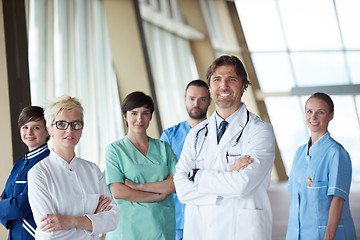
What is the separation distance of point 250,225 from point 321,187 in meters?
0.86

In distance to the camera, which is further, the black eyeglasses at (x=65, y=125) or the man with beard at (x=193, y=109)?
the man with beard at (x=193, y=109)

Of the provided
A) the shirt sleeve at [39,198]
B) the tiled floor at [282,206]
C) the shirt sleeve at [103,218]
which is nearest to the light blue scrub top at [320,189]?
the shirt sleeve at [103,218]

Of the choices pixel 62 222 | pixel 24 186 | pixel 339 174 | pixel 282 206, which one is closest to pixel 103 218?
pixel 62 222

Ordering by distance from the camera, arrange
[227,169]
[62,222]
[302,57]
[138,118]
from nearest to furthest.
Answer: [62,222]
[227,169]
[138,118]
[302,57]

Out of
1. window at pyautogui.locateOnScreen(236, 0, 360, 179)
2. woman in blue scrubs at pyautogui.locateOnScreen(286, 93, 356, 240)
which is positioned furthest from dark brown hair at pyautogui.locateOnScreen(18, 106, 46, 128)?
window at pyautogui.locateOnScreen(236, 0, 360, 179)

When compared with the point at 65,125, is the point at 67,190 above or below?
below

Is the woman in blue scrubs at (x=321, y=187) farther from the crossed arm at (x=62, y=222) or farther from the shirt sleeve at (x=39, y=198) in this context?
the shirt sleeve at (x=39, y=198)

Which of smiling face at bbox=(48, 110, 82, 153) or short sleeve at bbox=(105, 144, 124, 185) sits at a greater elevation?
smiling face at bbox=(48, 110, 82, 153)

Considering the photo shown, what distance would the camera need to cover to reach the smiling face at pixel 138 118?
241 centimetres

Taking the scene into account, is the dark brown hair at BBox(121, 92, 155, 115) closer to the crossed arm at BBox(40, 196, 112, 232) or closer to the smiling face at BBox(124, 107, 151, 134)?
the smiling face at BBox(124, 107, 151, 134)

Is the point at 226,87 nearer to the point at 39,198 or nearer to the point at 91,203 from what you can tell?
the point at 91,203

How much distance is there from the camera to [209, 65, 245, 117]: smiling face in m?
1.92

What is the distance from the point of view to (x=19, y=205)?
1902 mm

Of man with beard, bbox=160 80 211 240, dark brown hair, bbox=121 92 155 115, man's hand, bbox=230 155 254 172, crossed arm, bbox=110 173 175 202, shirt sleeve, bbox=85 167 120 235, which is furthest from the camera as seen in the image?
man with beard, bbox=160 80 211 240
